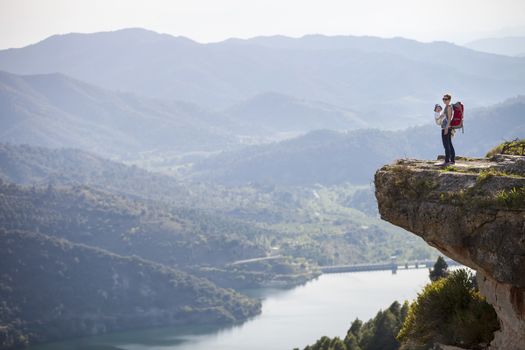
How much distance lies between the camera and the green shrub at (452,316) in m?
11.5

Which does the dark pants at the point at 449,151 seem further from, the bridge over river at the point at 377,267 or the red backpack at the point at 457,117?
the bridge over river at the point at 377,267

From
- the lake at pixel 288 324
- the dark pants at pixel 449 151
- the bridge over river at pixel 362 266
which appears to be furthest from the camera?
→ the bridge over river at pixel 362 266

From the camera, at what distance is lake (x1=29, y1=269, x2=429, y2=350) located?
10406 cm

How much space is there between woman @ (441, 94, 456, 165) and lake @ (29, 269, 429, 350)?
82355 mm

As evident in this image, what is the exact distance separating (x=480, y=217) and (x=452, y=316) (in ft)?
6.82

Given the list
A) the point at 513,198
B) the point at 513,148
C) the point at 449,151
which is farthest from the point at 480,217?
the point at 513,148

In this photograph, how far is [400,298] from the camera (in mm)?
118125

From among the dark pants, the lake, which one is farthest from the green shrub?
the lake

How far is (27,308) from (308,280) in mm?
45652

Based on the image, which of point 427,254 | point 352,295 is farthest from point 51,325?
point 427,254

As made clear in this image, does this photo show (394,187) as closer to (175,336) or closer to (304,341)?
(304,341)

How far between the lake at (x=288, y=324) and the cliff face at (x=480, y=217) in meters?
83.8

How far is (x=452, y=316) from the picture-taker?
39.8 feet

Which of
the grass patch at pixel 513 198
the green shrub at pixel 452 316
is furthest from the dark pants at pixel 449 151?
the grass patch at pixel 513 198
